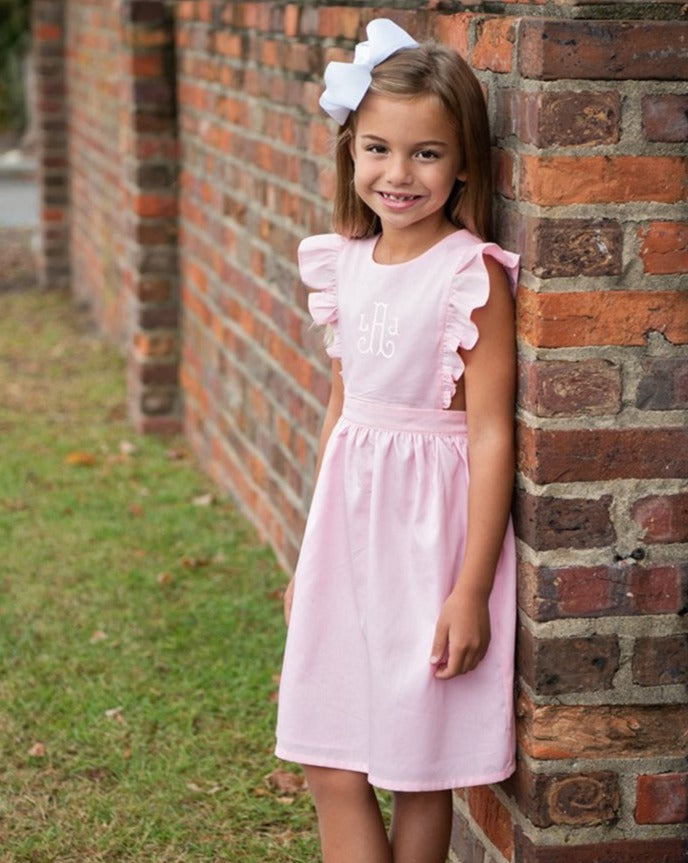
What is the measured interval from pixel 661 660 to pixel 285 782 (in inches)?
48.4

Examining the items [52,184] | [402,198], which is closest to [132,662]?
[402,198]

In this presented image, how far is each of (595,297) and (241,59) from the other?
2.79 m

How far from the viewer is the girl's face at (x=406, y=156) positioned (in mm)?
2400

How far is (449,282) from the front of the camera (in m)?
2.41

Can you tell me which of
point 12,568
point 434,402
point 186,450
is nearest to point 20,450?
point 186,450

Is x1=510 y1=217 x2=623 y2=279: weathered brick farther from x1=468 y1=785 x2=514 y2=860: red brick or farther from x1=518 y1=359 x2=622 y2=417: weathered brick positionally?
x1=468 y1=785 x2=514 y2=860: red brick

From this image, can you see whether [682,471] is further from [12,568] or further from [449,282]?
[12,568]

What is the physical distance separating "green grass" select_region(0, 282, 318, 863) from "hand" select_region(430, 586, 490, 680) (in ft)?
2.81

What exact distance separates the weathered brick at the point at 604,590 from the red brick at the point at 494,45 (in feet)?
2.61

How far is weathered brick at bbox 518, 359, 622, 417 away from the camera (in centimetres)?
233

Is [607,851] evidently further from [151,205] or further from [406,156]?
[151,205]

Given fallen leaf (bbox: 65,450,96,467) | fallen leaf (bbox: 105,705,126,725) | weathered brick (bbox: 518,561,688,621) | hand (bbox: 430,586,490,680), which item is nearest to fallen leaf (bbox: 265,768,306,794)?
fallen leaf (bbox: 105,705,126,725)

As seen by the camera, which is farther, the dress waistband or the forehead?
the dress waistband

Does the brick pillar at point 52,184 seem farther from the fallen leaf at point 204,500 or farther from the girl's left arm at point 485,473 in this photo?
the girl's left arm at point 485,473
